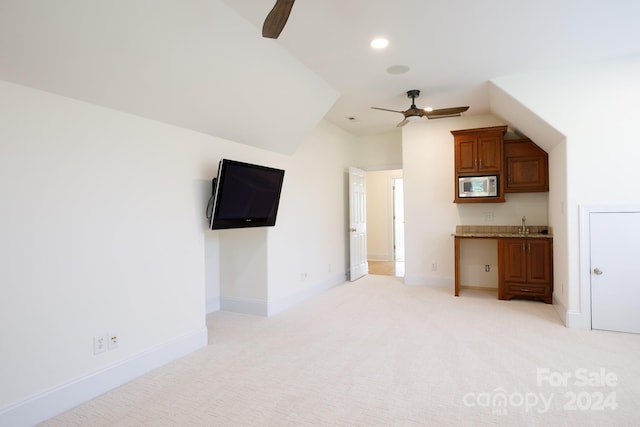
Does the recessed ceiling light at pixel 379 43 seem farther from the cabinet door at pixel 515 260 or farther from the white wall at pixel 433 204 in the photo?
the cabinet door at pixel 515 260

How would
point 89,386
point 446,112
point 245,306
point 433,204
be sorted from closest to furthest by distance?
1. point 89,386
2. point 446,112
3. point 245,306
4. point 433,204

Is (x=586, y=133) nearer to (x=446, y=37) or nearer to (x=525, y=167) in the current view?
(x=525, y=167)

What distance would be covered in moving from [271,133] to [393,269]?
15.7 feet

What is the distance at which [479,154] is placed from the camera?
5504mm

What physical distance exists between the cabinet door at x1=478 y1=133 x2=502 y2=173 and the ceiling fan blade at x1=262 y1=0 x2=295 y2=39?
445cm

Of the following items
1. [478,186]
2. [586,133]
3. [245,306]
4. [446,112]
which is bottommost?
[245,306]

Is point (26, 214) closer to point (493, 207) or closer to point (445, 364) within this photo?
point (445, 364)

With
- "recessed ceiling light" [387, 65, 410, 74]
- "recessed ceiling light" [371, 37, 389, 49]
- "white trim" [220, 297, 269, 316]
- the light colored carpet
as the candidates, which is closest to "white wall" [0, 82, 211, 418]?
the light colored carpet

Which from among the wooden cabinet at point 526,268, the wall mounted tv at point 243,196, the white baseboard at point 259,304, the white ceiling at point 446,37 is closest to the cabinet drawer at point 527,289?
the wooden cabinet at point 526,268

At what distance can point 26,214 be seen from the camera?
7.31ft

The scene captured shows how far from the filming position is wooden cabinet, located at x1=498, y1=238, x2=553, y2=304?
489 centimetres

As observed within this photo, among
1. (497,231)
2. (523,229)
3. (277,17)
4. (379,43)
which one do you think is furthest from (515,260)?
(277,17)

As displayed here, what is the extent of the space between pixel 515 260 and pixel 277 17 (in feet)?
15.5

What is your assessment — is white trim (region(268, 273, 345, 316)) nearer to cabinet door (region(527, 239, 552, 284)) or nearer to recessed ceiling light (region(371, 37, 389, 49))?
cabinet door (region(527, 239, 552, 284))
